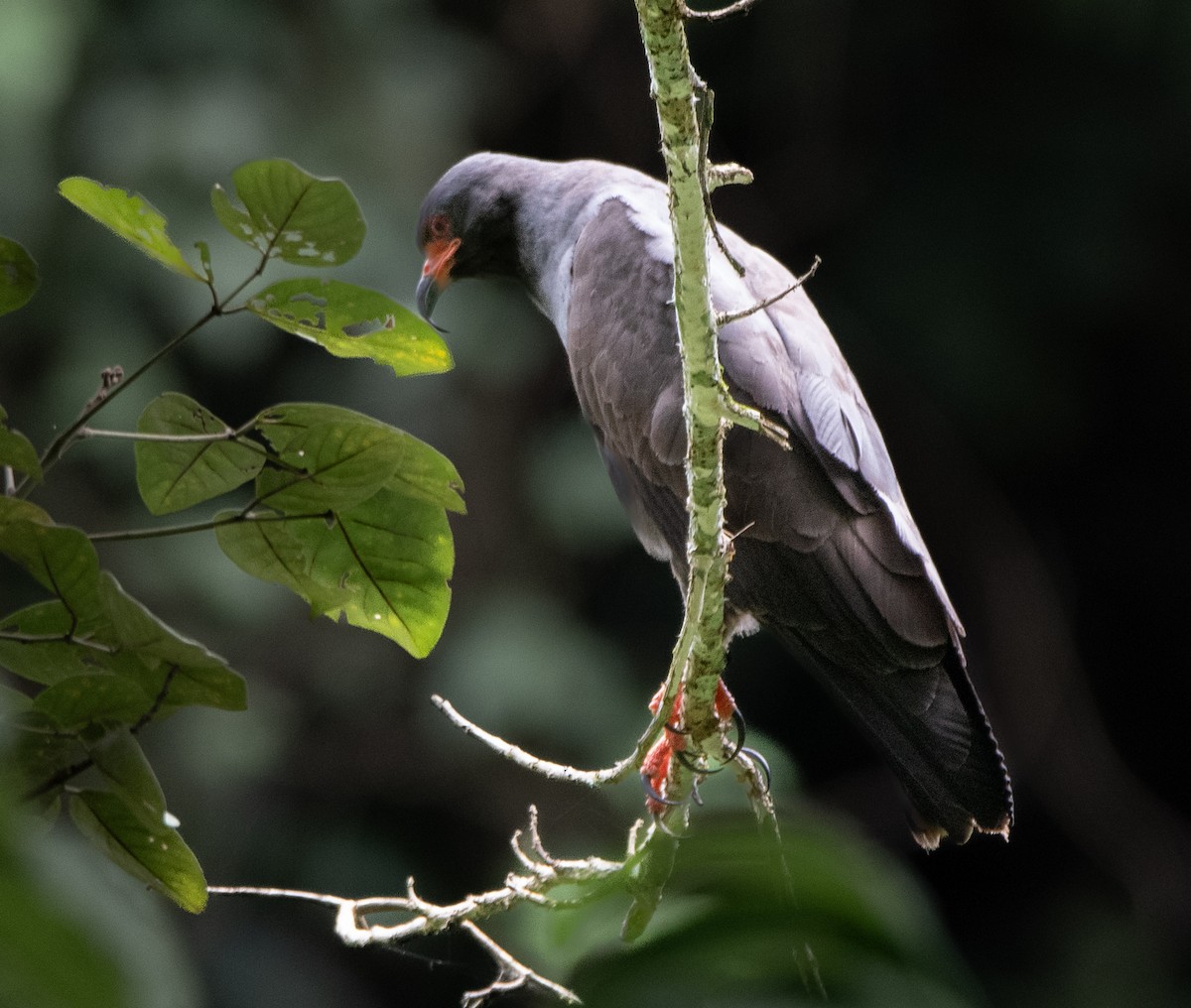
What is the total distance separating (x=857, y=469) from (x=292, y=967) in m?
3.66

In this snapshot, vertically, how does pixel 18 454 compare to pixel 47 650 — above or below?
above

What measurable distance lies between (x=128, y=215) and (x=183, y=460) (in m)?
0.24

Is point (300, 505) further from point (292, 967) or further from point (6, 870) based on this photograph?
point (292, 967)

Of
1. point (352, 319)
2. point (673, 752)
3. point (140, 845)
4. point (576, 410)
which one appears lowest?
point (576, 410)

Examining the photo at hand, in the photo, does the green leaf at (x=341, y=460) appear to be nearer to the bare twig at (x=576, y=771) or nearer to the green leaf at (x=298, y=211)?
the green leaf at (x=298, y=211)

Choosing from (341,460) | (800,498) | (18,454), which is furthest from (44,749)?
(800,498)

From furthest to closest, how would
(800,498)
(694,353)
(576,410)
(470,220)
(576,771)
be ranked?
(576,410)
(470,220)
(800,498)
(576,771)
(694,353)

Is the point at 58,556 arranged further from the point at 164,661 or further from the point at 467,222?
the point at 467,222

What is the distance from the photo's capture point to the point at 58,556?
1.08 m

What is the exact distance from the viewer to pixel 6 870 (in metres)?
0.53

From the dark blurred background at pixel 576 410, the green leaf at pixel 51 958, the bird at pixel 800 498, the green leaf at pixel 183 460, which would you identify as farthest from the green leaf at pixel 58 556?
the dark blurred background at pixel 576 410

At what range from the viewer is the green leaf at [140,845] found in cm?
112

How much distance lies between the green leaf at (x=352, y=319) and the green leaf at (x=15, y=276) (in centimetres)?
18

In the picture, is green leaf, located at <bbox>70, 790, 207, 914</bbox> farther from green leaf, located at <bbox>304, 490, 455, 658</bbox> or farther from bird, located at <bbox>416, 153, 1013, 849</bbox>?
bird, located at <bbox>416, 153, 1013, 849</bbox>
